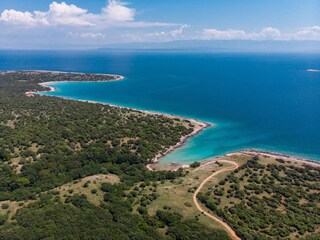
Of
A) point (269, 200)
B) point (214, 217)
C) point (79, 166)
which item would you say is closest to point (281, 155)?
point (269, 200)

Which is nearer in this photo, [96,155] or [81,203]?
[81,203]

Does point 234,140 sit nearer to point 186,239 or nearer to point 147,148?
point 147,148

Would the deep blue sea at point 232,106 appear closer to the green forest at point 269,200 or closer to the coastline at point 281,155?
the coastline at point 281,155

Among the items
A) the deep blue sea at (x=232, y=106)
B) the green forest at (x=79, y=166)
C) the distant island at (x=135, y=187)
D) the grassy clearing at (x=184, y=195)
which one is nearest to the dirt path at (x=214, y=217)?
the distant island at (x=135, y=187)

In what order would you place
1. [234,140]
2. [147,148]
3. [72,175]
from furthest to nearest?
[234,140]
[147,148]
[72,175]

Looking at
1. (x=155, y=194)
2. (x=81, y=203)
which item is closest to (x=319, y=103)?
(x=155, y=194)

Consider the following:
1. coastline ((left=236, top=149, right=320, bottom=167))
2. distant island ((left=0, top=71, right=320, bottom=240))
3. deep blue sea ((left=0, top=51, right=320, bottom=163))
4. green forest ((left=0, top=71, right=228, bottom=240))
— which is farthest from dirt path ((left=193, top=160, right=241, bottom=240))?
deep blue sea ((left=0, top=51, right=320, bottom=163))

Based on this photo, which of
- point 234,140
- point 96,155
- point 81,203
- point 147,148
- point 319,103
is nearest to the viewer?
point 81,203
